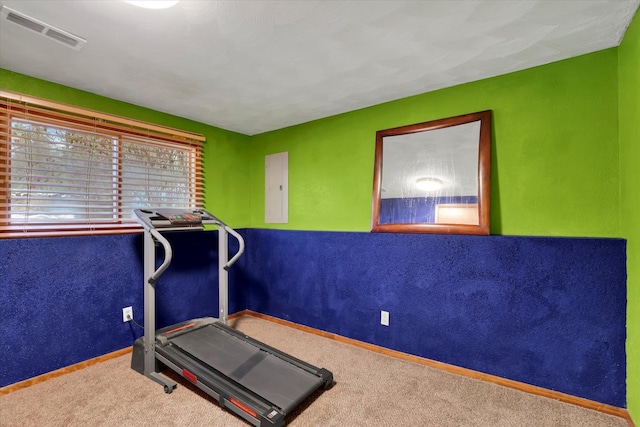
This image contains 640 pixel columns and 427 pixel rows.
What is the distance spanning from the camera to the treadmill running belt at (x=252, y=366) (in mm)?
2041

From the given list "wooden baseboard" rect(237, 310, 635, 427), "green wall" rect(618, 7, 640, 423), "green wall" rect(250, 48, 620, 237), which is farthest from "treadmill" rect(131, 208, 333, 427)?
"green wall" rect(618, 7, 640, 423)

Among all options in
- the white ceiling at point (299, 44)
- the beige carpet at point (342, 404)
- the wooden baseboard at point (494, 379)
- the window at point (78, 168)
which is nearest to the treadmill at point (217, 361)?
the beige carpet at point (342, 404)

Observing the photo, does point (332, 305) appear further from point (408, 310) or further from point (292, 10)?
point (292, 10)

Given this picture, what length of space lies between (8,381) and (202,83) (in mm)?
2535

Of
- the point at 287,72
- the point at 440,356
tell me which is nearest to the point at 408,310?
the point at 440,356

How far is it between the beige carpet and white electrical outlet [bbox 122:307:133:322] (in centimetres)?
39

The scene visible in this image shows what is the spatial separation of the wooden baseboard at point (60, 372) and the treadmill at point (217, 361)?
0.36m

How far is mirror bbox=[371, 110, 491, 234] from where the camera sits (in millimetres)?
2416

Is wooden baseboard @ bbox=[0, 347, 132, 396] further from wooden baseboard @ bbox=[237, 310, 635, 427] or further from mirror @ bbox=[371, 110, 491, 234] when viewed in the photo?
mirror @ bbox=[371, 110, 491, 234]

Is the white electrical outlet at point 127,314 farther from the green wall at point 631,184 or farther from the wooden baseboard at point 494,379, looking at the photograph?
the green wall at point 631,184

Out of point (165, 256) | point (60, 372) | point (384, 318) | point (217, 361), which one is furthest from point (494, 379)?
point (60, 372)

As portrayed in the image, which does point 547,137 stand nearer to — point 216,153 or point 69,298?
point 216,153

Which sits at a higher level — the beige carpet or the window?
the window

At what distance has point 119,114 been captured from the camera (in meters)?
2.87
